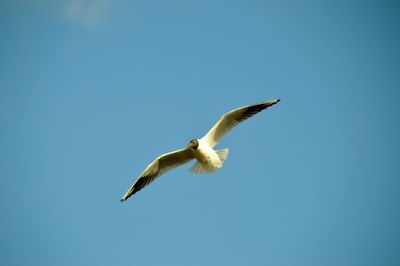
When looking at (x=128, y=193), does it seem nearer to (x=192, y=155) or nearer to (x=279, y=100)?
(x=192, y=155)

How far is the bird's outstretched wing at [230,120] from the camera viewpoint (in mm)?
12977

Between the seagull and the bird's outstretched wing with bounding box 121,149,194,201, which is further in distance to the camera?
the bird's outstretched wing with bounding box 121,149,194,201

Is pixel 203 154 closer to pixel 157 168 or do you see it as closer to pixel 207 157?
pixel 207 157

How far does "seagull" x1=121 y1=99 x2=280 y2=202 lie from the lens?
12906mm

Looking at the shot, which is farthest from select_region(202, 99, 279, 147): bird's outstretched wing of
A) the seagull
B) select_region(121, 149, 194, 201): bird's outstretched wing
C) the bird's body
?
select_region(121, 149, 194, 201): bird's outstretched wing

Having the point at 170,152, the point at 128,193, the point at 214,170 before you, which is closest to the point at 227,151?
the point at 214,170

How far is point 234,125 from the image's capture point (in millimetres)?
13258

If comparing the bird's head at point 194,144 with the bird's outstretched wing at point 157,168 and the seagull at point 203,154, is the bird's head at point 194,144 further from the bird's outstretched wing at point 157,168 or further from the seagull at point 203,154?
the bird's outstretched wing at point 157,168

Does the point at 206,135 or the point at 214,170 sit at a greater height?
the point at 206,135

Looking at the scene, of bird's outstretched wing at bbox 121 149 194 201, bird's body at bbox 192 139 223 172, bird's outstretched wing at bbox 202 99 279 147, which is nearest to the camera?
bird's body at bbox 192 139 223 172

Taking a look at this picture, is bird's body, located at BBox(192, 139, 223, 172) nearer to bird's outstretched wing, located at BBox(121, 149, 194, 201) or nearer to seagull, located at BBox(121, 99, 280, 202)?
seagull, located at BBox(121, 99, 280, 202)

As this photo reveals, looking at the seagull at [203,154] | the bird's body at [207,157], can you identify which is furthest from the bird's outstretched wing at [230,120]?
the bird's body at [207,157]

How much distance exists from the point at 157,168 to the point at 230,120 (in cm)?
225

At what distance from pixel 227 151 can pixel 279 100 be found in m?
1.81
